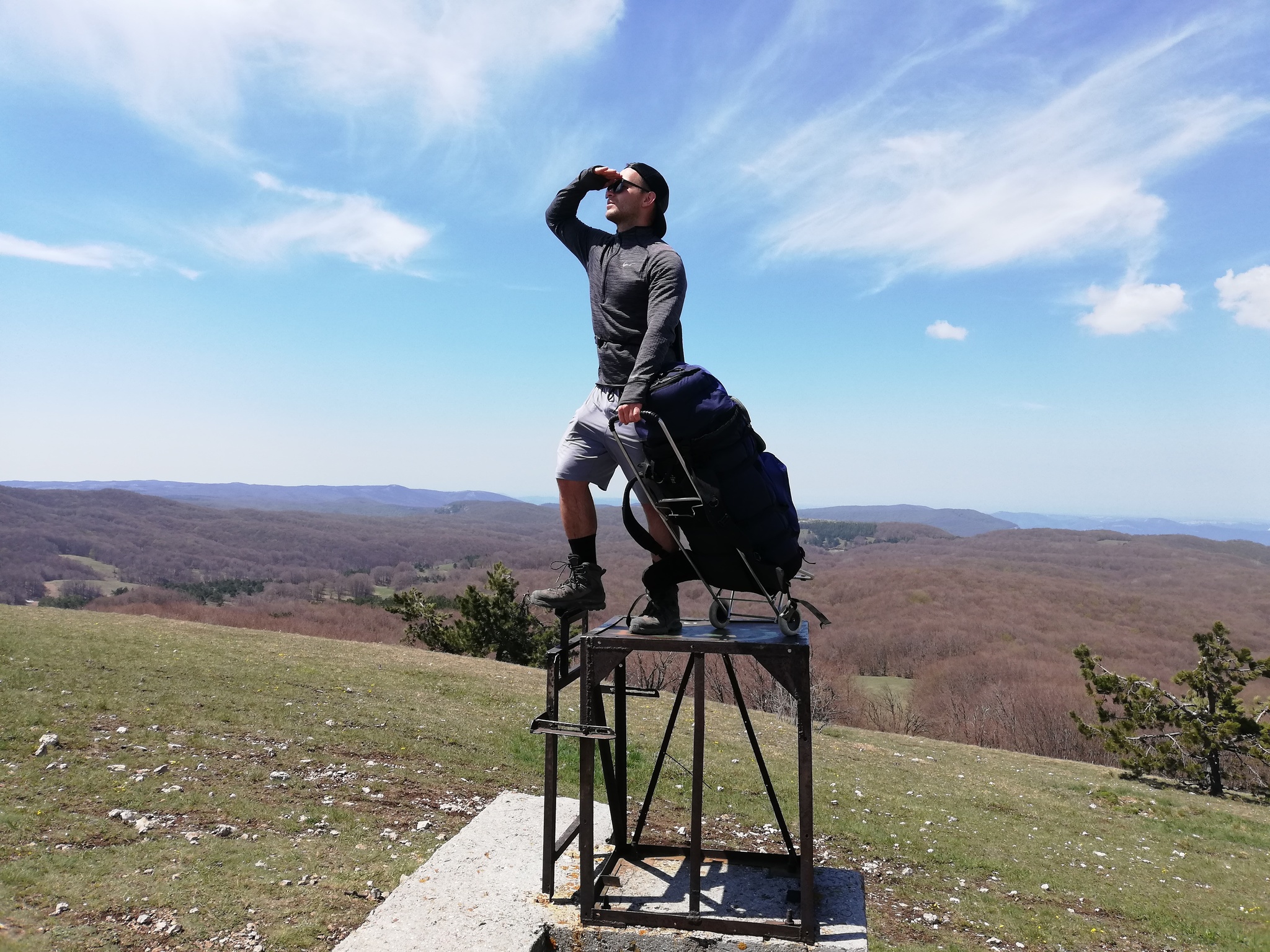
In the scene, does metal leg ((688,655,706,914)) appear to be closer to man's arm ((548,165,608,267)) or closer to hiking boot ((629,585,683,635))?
hiking boot ((629,585,683,635))

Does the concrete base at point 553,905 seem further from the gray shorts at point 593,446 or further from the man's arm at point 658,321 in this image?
the man's arm at point 658,321

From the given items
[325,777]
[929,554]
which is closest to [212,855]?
[325,777]

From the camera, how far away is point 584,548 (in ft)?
14.9

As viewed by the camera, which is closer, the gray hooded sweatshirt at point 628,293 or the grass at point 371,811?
the gray hooded sweatshirt at point 628,293

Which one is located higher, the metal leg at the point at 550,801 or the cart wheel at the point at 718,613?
the cart wheel at the point at 718,613

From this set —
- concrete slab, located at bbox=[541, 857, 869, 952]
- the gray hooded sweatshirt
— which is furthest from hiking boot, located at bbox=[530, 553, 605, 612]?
concrete slab, located at bbox=[541, 857, 869, 952]

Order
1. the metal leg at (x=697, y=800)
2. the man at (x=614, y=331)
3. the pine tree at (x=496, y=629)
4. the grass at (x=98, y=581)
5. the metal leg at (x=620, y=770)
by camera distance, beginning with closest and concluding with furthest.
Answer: the metal leg at (x=697, y=800), the man at (x=614, y=331), the metal leg at (x=620, y=770), the pine tree at (x=496, y=629), the grass at (x=98, y=581)

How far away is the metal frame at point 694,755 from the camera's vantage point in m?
3.80

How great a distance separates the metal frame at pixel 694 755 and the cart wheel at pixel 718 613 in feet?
0.25

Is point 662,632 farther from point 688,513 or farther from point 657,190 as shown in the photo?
point 657,190

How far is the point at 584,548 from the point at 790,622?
4.08ft

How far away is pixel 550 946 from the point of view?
12.9ft

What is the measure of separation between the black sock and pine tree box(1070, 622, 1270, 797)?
2220 centimetres

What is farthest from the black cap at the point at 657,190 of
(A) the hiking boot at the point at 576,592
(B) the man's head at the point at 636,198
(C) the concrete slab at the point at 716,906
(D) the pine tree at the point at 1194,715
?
(D) the pine tree at the point at 1194,715
